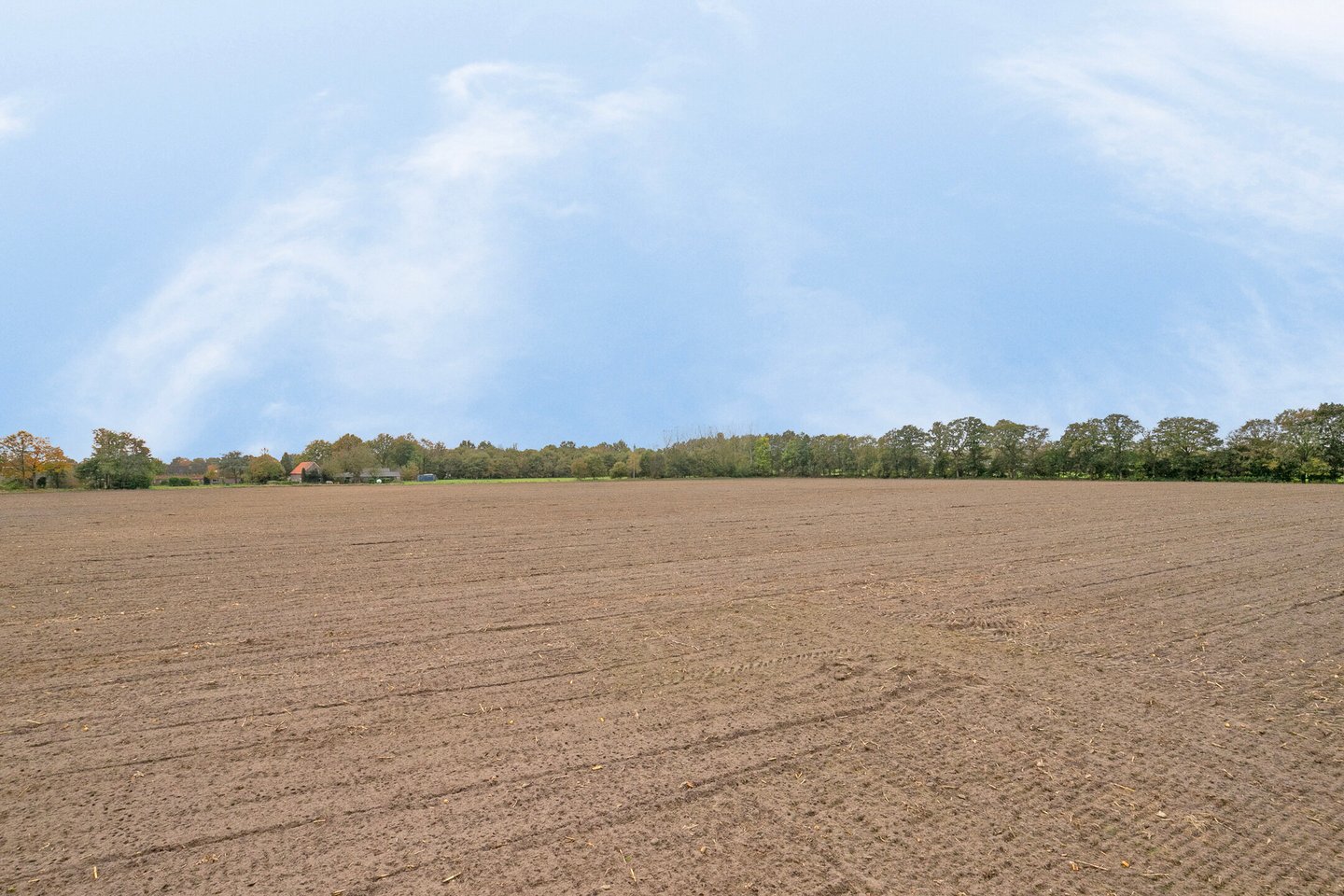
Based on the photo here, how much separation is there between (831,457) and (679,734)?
315ft

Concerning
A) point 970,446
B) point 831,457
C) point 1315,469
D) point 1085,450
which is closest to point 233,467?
point 831,457

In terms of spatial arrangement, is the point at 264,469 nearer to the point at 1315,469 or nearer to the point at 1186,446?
the point at 1186,446

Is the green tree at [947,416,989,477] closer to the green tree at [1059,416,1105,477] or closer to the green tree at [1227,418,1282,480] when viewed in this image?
the green tree at [1059,416,1105,477]

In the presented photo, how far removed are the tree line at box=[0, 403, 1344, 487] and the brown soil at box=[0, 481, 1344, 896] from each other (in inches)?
2412

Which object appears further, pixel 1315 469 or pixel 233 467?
pixel 233 467

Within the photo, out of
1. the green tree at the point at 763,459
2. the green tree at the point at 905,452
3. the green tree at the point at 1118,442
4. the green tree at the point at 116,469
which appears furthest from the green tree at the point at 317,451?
the green tree at the point at 1118,442

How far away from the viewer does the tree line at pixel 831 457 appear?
57406mm

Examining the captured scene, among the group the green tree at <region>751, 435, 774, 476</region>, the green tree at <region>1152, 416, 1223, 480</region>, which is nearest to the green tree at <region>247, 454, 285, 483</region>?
the green tree at <region>751, 435, 774, 476</region>

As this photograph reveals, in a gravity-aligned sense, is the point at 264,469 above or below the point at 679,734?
above

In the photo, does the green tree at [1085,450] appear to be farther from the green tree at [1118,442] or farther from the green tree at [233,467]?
the green tree at [233,467]

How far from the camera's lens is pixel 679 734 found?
4730 mm

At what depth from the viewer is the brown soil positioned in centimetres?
334

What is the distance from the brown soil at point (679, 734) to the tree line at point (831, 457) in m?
61.3

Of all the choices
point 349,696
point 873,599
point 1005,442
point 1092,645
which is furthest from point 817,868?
point 1005,442
